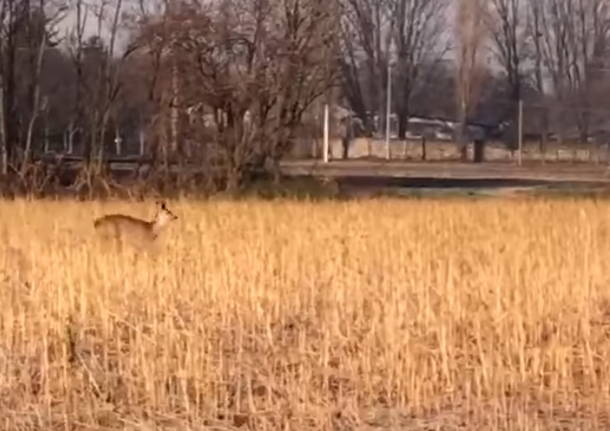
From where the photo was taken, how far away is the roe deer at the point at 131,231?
1430 cm

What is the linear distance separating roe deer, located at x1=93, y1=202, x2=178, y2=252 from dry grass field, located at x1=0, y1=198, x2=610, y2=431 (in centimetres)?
25

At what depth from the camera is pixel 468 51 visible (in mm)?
79125

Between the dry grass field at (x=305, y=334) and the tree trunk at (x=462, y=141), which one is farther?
the tree trunk at (x=462, y=141)

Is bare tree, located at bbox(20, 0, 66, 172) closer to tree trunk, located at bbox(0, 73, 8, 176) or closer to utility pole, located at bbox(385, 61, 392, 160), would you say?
tree trunk, located at bbox(0, 73, 8, 176)

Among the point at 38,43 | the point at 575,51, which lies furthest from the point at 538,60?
the point at 38,43

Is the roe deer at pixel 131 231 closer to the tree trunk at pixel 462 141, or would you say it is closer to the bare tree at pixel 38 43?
the bare tree at pixel 38 43

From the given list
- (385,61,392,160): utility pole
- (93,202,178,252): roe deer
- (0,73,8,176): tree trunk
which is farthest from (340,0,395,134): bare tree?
(93,202,178,252): roe deer

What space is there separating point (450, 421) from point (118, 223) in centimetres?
811

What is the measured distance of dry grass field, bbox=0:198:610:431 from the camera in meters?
7.33

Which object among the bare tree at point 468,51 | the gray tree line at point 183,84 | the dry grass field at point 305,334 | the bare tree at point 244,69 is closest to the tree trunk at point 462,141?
the bare tree at point 468,51

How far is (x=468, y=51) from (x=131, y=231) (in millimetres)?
66326

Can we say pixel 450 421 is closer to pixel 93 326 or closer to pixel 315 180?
pixel 93 326

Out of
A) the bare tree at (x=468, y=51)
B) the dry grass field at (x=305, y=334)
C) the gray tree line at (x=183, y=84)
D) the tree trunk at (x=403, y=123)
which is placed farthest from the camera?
the tree trunk at (x=403, y=123)

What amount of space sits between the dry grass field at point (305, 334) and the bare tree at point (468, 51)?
207 feet
